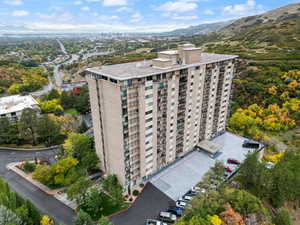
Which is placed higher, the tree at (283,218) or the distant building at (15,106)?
the distant building at (15,106)

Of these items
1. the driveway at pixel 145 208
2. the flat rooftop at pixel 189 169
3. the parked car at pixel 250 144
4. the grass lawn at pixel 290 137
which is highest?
the parked car at pixel 250 144

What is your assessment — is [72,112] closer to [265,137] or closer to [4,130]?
[4,130]

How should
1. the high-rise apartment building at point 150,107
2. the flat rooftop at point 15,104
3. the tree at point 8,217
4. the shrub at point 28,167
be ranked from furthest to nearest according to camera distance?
1. the flat rooftop at point 15,104
2. the shrub at point 28,167
3. the high-rise apartment building at point 150,107
4. the tree at point 8,217

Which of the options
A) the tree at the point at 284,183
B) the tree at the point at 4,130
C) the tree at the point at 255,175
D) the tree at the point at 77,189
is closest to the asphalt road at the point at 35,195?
the tree at the point at 77,189

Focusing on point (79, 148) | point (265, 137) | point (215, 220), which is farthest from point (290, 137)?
point (79, 148)

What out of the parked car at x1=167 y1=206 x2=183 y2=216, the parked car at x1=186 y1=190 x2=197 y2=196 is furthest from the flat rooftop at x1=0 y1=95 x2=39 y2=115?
the parked car at x1=186 y1=190 x2=197 y2=196

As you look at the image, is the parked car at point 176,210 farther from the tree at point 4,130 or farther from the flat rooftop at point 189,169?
the tree at point 4,130
